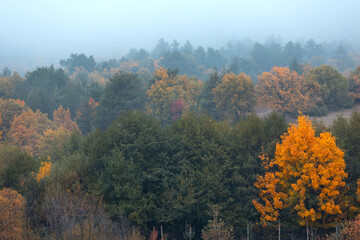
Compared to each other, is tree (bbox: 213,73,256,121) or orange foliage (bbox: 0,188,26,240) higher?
tree (bbox: 213,73,256,121)

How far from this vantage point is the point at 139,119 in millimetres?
32062

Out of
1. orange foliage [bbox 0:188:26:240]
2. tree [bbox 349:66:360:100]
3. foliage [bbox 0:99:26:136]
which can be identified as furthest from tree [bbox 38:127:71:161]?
tree [bbox 349:66:360:100]

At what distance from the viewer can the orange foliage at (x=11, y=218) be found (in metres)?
17.2

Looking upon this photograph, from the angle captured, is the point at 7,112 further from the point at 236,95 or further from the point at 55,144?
the point at 236,95

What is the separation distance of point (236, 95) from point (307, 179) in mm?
39592

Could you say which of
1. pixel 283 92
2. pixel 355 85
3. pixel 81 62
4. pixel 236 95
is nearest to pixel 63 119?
pixel 236 95

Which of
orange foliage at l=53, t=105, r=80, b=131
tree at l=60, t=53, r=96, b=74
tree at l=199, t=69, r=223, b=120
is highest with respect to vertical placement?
tree at l=60, t=53, r=96, b=74

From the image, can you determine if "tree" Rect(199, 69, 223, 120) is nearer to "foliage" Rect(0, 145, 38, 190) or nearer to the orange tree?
the orange tree

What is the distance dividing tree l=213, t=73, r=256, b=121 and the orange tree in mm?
36237

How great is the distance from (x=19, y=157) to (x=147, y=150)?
11272mm

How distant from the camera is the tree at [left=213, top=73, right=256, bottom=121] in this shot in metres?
62.8

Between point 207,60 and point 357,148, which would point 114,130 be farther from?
point 207,60

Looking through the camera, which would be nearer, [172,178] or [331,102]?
[172,178]

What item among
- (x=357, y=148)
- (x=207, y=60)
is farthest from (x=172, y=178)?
(x=207, y=60)
